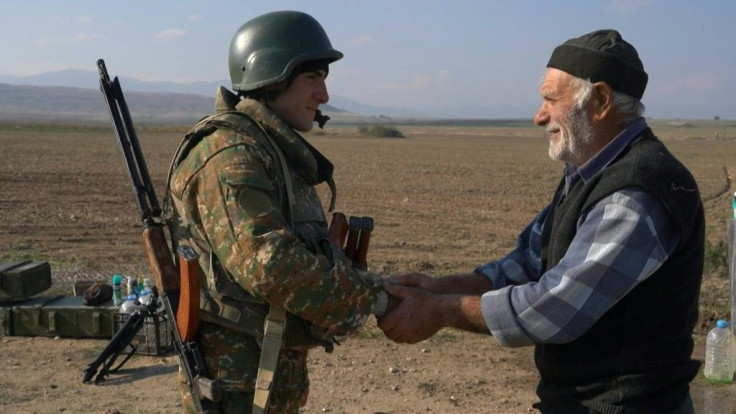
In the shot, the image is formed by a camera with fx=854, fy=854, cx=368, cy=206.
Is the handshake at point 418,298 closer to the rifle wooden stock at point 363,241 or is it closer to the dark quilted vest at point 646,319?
the rifle wooden stock at point 363,241

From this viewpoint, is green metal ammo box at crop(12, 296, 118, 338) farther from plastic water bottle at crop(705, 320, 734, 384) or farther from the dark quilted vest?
the dark quilted vest

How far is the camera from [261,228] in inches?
118

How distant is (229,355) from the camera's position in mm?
3381

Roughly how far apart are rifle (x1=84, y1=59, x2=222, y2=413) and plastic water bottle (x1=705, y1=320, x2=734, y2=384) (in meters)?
4.54

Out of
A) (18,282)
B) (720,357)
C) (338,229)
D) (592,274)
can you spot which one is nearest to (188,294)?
(338,229)

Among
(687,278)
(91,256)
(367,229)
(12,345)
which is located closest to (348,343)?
(12,345)

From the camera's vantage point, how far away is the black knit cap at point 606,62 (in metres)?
2.98

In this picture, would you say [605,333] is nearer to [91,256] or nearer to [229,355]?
[229,355]

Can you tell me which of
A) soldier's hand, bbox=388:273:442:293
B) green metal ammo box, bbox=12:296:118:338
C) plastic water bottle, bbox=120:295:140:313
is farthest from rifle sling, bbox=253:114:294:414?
green metal ammo box, bbox=12:296:118:338

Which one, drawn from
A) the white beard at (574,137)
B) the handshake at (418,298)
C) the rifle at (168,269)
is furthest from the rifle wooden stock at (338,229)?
the white beard at (574,137)

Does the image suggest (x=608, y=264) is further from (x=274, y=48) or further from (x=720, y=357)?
(x=720, y=357)

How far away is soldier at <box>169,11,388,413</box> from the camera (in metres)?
3.03

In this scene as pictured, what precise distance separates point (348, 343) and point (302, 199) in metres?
4.27

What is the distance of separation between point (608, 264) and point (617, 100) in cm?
63
